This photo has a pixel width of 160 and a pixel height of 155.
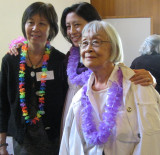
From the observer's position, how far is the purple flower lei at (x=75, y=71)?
1.52m

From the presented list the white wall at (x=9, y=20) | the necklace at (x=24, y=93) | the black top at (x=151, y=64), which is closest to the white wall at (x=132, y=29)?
the black top at (x=151, y=64)

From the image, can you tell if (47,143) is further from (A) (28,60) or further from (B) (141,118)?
(B) (141,118)

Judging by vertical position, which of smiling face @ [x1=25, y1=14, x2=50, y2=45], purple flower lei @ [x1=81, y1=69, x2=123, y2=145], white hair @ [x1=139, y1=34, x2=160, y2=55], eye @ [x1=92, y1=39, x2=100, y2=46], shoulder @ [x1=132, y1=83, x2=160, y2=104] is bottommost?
purple flower lei @ [x1=81, y1=69, x2=123, y2=145]

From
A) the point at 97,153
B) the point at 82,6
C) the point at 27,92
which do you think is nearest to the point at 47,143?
the point at 27,92

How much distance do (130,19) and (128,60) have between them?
92 centimetres

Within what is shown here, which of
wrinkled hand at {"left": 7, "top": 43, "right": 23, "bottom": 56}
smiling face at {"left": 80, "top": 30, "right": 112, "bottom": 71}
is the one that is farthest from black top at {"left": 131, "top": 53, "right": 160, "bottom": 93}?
wrinkled hand at {"left": 7, "top": 43, "right": 23, "bottom": 56}

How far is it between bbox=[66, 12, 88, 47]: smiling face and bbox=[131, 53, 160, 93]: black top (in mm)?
1404

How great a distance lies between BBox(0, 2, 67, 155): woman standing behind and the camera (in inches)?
59.3

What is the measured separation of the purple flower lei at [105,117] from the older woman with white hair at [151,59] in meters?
1.58

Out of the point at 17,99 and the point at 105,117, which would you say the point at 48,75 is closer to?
the point at 17,99

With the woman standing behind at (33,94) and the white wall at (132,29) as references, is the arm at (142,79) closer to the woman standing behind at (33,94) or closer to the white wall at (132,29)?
the woman standing behind at (33,94)

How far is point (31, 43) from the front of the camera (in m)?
1.57

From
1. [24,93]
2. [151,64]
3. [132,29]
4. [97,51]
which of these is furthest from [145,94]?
[132,29]

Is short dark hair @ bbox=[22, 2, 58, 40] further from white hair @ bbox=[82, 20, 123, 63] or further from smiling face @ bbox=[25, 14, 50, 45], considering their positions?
white hair @ bbox=[82, 20, 123, 63]
